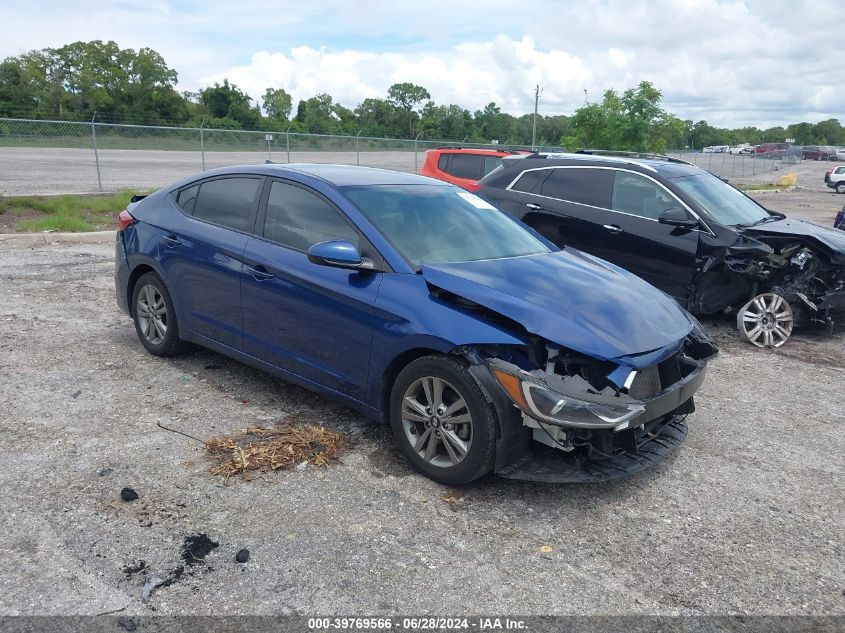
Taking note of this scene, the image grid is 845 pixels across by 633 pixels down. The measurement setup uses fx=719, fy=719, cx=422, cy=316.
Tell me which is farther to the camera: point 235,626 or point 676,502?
point 676,502

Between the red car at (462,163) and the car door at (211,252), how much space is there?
23.9ft

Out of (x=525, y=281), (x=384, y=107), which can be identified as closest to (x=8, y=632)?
(x=525, y=281)

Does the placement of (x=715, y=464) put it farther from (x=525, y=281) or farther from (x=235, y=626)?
(x=235, y=626)

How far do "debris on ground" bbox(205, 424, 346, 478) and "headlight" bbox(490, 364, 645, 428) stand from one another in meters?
1.27

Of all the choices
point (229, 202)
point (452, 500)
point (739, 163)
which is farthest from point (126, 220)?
point (739, 163)

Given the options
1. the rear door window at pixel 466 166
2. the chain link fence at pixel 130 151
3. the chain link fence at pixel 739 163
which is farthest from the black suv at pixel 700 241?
the chain link fence at pixel 739 163

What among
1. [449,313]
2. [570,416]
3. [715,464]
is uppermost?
[449,313]

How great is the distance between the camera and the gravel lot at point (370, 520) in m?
3.00

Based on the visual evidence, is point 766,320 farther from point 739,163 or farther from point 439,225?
point 739,163

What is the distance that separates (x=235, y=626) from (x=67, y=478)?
1630mm

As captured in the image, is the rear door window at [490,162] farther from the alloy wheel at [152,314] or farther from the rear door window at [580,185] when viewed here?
the alloy wheel at [152,314]

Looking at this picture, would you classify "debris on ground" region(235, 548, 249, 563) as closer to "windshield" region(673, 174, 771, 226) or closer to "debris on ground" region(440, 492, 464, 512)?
"debris on ground" region(440, 492, 464, 512)

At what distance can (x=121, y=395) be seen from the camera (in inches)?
199

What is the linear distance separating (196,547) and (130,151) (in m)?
24.7
